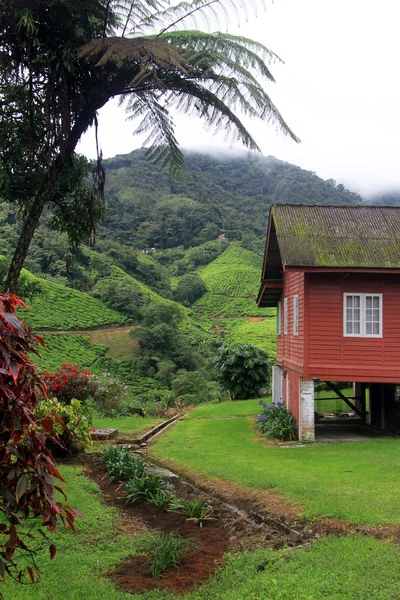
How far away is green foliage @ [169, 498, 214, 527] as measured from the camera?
24.2ft

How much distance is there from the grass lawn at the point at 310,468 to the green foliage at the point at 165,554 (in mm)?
1878

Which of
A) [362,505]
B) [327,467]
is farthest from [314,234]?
[362,505]

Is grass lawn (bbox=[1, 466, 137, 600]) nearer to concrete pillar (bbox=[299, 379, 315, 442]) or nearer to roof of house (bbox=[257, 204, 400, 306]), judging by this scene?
concrete pillar (bbox=[299, 379, 315, 442])

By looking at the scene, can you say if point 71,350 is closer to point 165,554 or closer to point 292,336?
point 292,336

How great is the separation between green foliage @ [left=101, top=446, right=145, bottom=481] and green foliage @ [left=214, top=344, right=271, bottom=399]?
15.8 m

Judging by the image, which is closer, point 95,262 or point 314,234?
point 314,234

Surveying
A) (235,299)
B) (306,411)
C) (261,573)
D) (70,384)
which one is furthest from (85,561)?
(235,299)

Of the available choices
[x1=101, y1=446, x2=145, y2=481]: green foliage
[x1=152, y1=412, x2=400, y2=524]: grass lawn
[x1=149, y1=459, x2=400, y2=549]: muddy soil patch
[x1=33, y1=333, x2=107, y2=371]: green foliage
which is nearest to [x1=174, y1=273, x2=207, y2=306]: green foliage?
[x1=33, y1=333, x2=107, y2=371]: green foliage

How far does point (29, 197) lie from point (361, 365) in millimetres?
9063

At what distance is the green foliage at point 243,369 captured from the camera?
2602cm

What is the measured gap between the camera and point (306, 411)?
1373 cm

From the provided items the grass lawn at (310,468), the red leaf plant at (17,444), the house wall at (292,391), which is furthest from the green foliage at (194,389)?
the red leaf plant at (17,444)

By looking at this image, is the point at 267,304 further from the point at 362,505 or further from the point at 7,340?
the point at 7,340

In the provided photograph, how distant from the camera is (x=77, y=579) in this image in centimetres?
541
